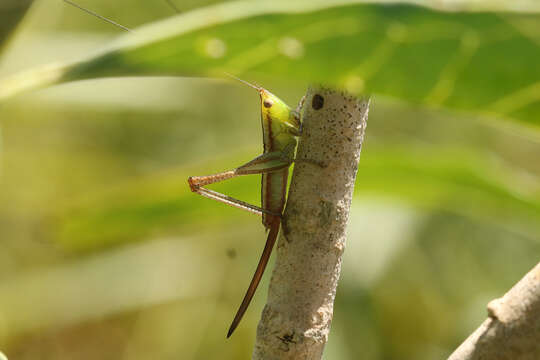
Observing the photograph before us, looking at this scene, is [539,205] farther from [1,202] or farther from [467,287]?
[1,202]

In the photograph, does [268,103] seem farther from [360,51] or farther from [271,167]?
[360,51]

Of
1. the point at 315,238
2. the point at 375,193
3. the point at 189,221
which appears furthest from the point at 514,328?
the point at 189,221

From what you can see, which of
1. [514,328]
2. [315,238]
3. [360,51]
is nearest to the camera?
[360,51]

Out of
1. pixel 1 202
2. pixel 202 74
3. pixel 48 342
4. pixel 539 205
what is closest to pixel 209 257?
pixel 48 342

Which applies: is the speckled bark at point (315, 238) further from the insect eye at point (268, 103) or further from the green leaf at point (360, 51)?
the insect eye at point (268, 103)

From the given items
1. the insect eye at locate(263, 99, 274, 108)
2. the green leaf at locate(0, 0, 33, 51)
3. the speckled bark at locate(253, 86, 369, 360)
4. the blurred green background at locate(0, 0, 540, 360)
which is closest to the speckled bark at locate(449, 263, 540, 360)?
the speckled bark at locate(253, 86, 369, 360)

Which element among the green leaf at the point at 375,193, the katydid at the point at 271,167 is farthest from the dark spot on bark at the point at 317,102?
the katydid at the point at 271,167

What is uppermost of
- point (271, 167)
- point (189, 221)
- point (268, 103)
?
point (268, 103)
